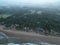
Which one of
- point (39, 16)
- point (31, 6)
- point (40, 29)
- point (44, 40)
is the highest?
point (31, 6)

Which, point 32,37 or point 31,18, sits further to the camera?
point 31,18

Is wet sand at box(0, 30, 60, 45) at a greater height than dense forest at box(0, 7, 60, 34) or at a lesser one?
lesser

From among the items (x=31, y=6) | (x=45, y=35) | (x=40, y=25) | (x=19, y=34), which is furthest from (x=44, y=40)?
(x=31, y=6)

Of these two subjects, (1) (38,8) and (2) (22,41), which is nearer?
(2) (22,41)

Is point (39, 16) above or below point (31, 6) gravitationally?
below

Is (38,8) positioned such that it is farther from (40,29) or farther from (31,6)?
(40,29)

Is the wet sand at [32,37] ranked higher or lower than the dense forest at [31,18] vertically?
lower

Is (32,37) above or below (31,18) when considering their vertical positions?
below
